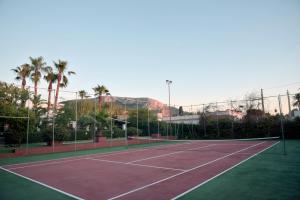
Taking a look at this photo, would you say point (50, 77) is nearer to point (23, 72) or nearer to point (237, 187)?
point (23, 72)

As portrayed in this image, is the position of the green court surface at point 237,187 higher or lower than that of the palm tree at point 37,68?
lower

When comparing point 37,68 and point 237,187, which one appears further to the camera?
point 37,68

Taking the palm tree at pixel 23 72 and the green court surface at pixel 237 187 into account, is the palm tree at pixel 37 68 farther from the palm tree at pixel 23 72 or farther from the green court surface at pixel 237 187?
the green court surface at pixel 237 187

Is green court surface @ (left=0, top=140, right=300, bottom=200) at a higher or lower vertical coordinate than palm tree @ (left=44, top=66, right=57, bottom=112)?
lower

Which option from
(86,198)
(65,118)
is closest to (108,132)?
(65,118)

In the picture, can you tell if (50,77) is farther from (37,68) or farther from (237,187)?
(237,187)

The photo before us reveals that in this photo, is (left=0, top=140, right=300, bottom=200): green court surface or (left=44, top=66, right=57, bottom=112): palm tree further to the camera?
(left=44, top=66, right=57, bottom=112): palm tree

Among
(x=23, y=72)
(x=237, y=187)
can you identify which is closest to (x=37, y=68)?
(x=23, y=72)

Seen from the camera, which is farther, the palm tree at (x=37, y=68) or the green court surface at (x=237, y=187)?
the palm tree at (x=37, y=68)

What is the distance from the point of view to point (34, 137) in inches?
1003

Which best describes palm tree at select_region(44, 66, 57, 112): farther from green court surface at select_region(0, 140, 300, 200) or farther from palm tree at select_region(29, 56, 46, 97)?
green court surface at select_region(0, 140, 300, 200)

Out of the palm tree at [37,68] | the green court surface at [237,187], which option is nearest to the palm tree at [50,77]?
the palm tree at [37,68]

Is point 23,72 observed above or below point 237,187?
above

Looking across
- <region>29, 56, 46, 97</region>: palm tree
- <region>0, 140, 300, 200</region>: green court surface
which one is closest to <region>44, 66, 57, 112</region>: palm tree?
<region>29, 56, 46, 97</region>: palm tree
